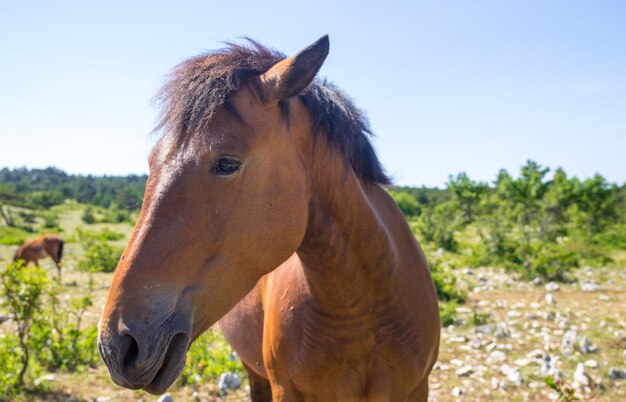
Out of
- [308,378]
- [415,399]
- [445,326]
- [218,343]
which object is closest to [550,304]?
[445,326]

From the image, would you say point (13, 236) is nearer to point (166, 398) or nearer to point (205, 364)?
point (205, 364)

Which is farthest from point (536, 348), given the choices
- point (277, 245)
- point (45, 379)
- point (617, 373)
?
point (45, 379)

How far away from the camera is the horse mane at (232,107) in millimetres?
1507

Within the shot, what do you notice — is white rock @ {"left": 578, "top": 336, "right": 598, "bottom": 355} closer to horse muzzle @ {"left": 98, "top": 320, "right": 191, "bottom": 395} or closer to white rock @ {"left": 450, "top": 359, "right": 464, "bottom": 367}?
white rock @ {"left": 450, "top": 359, "right": 464, "bottom": 367}

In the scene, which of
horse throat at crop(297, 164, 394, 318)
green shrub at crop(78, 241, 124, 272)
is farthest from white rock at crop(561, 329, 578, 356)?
green shrub at crop(78, 241, 124, 272)

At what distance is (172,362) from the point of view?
1.34 metres

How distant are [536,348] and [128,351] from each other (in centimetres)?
524

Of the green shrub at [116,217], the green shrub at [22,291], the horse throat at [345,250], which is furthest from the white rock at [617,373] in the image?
the green shrub at [116,217]

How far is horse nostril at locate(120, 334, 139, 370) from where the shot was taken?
1231 millimetres

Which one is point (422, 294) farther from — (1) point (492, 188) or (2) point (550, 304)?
(1) point (492, 188)

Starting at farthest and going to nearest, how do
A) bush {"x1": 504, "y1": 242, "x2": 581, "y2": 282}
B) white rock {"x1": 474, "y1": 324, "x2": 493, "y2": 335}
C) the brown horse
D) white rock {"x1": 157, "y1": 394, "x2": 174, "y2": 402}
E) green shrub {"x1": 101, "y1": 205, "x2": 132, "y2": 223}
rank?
green shrub {"x1": 101, "y1": 205, "x2": 132, "y2": 223}
bush {"x1": 504, "y1": 242, "x2": 581, "y2": 282}
white rock {"x1": 474, "y1": 324, "x2": 493, "y2": 335}
white rock {"x1": 157, "y1": 394, "x2": 174, "y2": 402}
the brown horse

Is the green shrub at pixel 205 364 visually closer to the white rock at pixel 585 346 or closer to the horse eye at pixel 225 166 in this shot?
the horse eye at pixel 225 166

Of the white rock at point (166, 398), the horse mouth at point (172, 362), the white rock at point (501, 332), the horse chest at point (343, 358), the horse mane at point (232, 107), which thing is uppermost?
the horse mane at point (232, 107)

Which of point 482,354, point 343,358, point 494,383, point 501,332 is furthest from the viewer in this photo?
point 501,332
